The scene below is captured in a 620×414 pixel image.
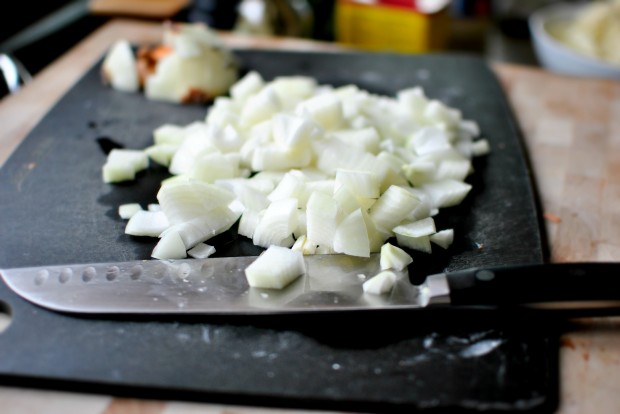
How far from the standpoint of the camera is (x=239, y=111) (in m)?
1.49

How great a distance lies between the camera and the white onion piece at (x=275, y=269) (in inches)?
37.5

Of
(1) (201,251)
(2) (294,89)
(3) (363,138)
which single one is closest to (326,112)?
(3) (363,138)

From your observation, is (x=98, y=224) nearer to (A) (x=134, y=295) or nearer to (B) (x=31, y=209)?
(B) (x=31, y=209)

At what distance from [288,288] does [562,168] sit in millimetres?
745

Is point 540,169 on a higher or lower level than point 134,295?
lower

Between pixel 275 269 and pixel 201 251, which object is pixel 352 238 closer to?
→ pixel 275 269

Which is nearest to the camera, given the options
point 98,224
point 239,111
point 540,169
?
point 98,224

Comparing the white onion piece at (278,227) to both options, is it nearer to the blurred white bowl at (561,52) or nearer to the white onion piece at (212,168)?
the white onion piece at (212,168)

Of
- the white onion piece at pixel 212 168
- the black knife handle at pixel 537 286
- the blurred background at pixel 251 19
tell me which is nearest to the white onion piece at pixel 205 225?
the white onion piece at pixel 212 168

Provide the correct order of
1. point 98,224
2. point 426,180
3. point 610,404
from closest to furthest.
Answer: point 610,404
point 98,224
point 426,180

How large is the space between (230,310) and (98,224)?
377 mm

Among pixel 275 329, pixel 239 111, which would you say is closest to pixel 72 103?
pixel 239 111

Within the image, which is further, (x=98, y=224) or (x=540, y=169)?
(x=540, y=169)

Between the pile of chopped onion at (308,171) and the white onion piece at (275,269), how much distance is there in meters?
0.07
